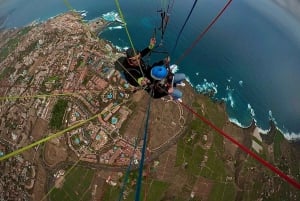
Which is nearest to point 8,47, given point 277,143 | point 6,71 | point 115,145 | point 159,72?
point 6,71

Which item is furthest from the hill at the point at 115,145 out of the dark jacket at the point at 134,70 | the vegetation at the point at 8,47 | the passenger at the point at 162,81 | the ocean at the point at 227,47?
the passenger at the point at 162,81

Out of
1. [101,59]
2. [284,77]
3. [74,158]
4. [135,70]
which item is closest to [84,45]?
[101,59]

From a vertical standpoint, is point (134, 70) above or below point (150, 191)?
above

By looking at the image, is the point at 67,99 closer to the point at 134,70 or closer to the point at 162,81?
the point at 134,70

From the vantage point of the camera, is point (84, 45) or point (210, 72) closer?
point (210, 72)

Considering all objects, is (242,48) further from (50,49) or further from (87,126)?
(50,49)

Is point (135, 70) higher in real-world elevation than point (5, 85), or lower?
higher

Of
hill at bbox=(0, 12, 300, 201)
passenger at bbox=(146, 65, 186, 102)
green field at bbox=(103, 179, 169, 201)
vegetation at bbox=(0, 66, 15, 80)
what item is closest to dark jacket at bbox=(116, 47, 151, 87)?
passenger at bbox=(146, 65, 186, 102)
